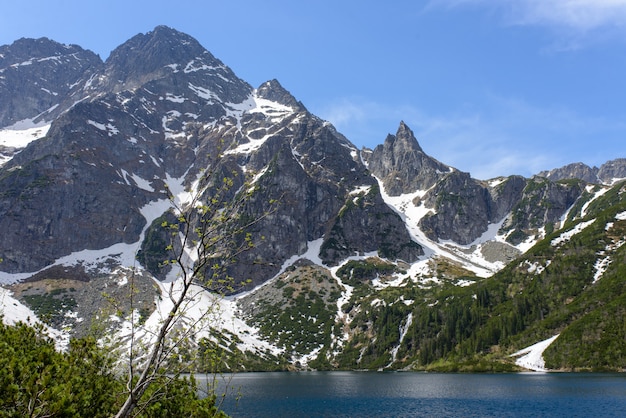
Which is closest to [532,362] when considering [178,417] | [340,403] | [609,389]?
[609,389]

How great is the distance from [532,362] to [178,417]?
200m

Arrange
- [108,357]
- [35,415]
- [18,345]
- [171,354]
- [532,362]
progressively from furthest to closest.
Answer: [532,362] → [18,345] → [108,357] → [171,354] → [35,415]

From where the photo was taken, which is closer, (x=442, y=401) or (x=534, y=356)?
(x=442, y=401)

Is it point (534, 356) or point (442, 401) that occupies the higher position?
point (534, 356)

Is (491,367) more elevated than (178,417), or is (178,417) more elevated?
(178,417)

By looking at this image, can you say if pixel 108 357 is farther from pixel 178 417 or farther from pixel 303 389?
pixel 303 389

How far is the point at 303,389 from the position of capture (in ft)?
419

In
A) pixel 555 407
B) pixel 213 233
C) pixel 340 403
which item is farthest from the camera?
pixel 340 403

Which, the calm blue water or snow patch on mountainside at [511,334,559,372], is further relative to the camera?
snow patch on mountainside at [511,334,559,372]

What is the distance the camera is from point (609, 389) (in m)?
103

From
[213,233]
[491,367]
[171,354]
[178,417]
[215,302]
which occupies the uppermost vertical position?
[213,233]

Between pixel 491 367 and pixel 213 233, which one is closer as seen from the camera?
pixel 213 233

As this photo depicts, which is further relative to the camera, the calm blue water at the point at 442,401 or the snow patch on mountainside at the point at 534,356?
the snow patch on mountainside at the point at 534,356

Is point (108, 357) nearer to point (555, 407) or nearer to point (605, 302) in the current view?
point (555, 407)
